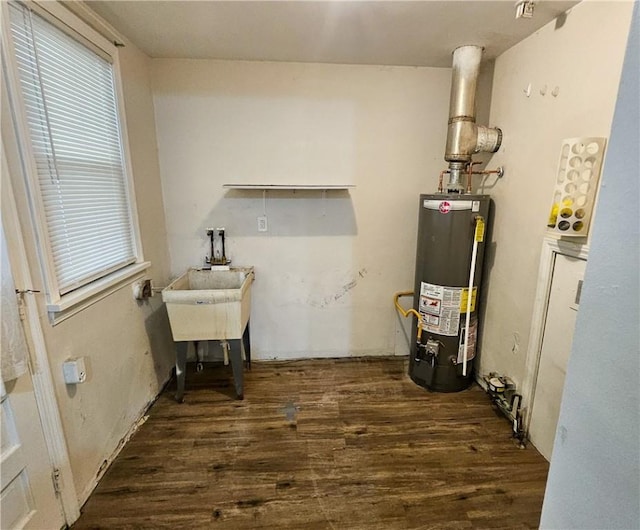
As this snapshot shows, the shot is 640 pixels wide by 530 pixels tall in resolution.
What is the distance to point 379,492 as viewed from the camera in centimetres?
158

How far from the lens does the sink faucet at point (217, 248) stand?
8.23 feet

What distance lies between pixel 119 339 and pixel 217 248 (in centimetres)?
95

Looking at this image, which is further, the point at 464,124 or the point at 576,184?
the point at 464,124

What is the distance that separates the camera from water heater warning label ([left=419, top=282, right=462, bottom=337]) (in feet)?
7.20

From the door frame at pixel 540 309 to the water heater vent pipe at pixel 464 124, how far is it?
27.2 inches

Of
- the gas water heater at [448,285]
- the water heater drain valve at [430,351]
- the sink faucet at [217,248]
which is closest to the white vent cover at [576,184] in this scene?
the gas water heater at [448,285]

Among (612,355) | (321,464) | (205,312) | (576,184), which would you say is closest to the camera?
(612,355)

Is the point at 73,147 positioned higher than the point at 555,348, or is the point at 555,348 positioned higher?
the point at 73,147

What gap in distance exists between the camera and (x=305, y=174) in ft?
8.11

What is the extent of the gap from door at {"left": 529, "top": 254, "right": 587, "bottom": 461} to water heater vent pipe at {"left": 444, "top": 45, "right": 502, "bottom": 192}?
2.74ft

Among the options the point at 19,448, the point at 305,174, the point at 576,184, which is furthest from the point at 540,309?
the point at 19,448

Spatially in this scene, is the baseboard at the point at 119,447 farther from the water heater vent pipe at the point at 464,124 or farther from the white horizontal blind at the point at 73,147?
the water heater vent pipe at the point at 464,124

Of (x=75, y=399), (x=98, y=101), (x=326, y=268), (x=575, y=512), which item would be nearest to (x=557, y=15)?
(x=326, y=268)

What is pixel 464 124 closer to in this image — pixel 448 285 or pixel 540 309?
pixel 448 285
